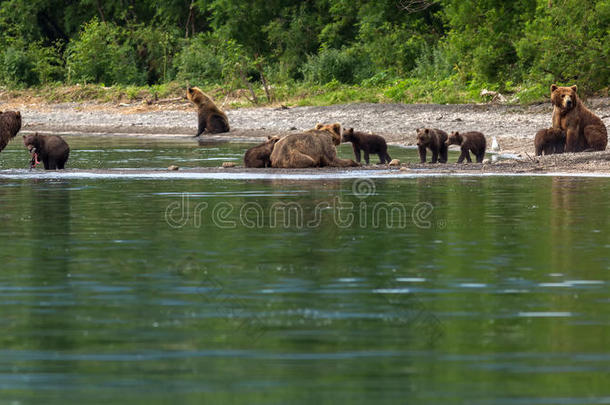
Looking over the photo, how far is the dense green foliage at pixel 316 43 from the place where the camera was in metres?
30.2

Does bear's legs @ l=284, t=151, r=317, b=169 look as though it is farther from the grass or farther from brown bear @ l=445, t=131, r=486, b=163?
the grass

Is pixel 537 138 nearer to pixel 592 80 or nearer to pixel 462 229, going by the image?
pixel 592 80

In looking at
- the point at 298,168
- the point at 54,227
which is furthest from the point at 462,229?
the point at 298,168

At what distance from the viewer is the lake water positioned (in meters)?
5.96

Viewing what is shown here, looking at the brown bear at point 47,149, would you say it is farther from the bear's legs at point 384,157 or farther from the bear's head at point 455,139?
the bear's head at point 455,139

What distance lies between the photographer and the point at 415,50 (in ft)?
146

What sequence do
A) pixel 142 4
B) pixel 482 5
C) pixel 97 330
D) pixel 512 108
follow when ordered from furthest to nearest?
pixel 142 4 → pixel 482 5 → pixel 512 108 → pixel 97 330

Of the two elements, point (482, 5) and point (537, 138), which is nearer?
point (537, 138)

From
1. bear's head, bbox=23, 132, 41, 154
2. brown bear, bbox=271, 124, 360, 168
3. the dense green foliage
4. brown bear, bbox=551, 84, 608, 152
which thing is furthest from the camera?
the dense green foliage

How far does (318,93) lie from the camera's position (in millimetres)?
41938

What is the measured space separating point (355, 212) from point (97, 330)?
7566 mm

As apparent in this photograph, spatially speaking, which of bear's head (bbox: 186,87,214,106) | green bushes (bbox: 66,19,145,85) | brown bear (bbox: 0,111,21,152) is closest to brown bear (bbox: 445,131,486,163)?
brown bear (bbox: 0,111,21,152)

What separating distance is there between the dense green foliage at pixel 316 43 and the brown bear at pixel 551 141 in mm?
6862

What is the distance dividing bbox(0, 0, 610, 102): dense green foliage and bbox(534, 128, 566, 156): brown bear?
22.5 feet
